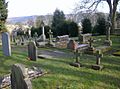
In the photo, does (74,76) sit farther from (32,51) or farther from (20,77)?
(32,51)

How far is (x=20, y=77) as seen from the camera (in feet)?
16.9

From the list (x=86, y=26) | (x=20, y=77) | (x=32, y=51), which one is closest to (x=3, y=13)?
(x=86, y=26)

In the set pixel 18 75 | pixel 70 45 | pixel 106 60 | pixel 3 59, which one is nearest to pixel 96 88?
pixel 18 75

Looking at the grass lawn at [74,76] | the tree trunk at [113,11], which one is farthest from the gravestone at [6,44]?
the tree trunk at [113,11]

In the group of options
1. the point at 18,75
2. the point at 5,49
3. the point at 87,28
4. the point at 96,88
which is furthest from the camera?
the point at 87,28

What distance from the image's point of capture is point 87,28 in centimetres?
3158

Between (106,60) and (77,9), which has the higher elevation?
(77,9)

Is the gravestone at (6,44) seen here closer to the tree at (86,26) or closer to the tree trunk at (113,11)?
the tree trunk at (113,11)

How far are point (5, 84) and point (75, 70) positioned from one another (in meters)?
3.42

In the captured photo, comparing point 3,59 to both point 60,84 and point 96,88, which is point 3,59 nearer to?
point 60,84

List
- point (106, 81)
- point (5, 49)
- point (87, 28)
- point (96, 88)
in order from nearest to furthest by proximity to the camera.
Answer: point (96, 88)
point (106, 81)
point (5, 49)
point (87, 28)

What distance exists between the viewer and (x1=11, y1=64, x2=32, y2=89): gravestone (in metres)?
5.04

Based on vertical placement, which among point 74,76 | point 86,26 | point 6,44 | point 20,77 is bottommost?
point 74,76

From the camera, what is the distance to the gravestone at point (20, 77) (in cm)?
504
